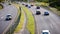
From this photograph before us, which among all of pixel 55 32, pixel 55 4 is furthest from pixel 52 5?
pixel 55 32

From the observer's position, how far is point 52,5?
132 m

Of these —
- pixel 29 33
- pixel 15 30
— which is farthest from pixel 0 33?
pixel 29 33

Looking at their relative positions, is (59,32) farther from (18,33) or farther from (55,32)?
(18,33)

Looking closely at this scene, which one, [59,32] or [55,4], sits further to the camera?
[55,4]

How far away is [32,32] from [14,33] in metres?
4.33

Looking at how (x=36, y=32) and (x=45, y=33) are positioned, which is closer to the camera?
(x=45, y=33)

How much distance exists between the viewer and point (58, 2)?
12412 centimetres

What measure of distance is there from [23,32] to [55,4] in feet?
259

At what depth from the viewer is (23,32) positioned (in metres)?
50.3

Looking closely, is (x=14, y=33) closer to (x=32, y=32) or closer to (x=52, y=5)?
(x=32, y=32)

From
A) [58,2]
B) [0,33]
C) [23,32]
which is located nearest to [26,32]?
[23,32]

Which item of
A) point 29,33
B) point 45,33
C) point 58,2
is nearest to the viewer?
point 45,33

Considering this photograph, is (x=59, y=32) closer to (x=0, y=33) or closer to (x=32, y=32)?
(x=32, y=32)

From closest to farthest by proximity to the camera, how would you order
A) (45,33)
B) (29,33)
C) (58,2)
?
(45,33) → (29,33) → (58,2)
